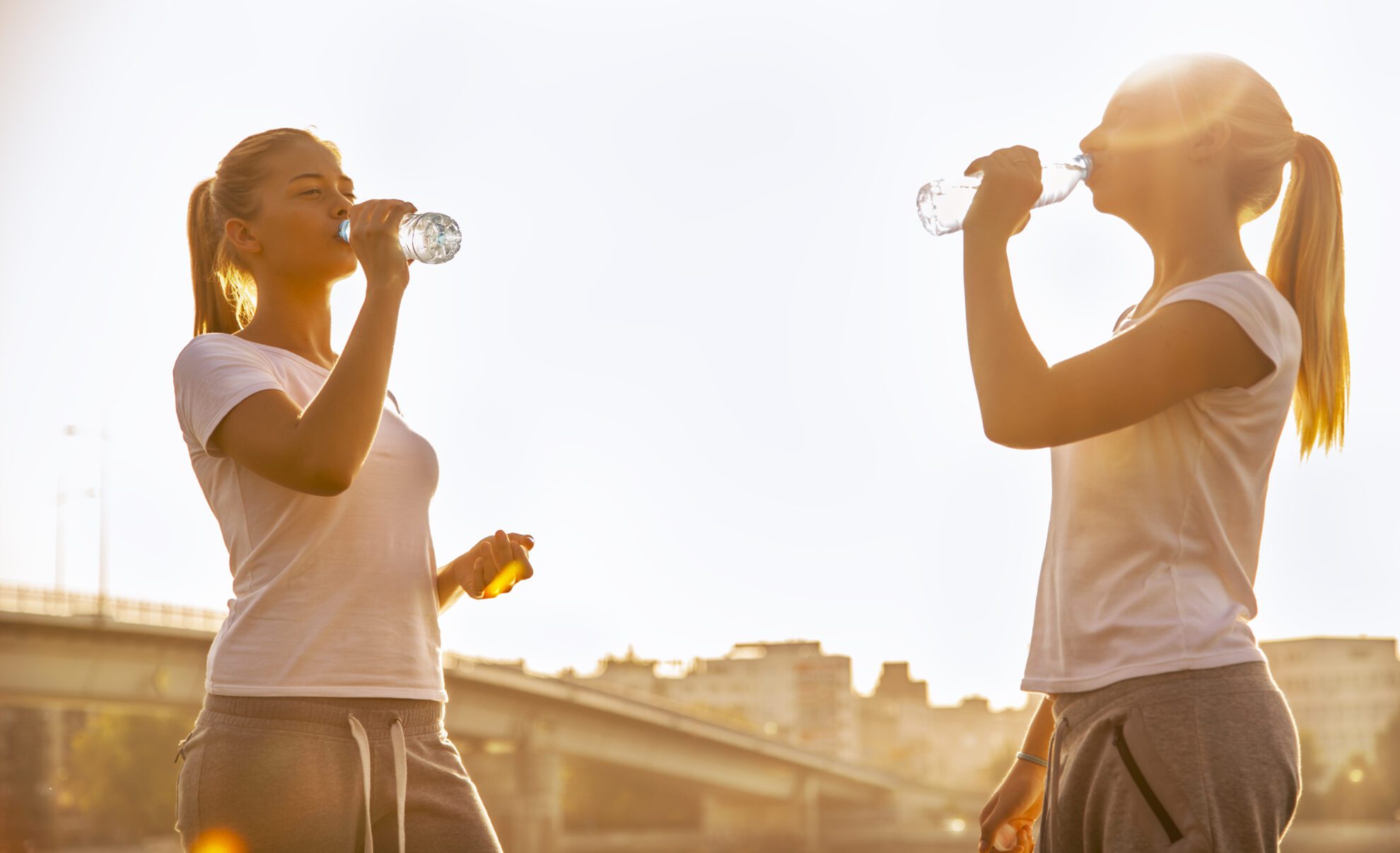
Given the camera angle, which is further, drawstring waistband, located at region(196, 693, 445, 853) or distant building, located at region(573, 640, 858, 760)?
distant building, located at region(573, 640, 858, 760)

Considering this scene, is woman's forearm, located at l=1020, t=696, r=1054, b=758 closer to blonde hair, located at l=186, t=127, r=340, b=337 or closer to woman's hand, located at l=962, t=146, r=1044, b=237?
woman's hand, located at l=962, t=146, r=1044, b=237

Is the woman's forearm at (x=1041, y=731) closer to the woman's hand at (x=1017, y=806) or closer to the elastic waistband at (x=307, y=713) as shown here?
the woman's hand at (x=1017, y=806)

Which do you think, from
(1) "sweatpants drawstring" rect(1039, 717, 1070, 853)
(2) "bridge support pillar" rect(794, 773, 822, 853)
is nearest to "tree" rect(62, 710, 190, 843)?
(2) "bridge support pillar" rect(794, 773, 822, 853)

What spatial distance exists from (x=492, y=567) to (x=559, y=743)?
152 feet

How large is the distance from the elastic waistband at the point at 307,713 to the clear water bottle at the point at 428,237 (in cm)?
100

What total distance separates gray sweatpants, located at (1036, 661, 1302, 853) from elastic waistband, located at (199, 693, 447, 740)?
1493 mm

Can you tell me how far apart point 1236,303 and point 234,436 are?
2.00m

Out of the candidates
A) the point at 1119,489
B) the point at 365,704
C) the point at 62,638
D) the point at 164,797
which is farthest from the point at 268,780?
the point at 164,797

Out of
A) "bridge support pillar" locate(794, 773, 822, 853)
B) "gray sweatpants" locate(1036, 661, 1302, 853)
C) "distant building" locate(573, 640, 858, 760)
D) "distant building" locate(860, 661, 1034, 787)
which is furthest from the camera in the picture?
"distant building" locate(860, 661, 1034, 787)

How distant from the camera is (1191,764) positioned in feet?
7.97

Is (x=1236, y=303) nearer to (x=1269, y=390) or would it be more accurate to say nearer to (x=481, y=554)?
(x=1269, y=390)

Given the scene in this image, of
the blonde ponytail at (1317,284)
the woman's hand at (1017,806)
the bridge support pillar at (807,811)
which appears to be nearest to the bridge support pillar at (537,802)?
the bridge support pillar at (807,811)

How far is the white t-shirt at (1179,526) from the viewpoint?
251 centimetres

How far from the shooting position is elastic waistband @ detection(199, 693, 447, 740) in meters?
3.04
